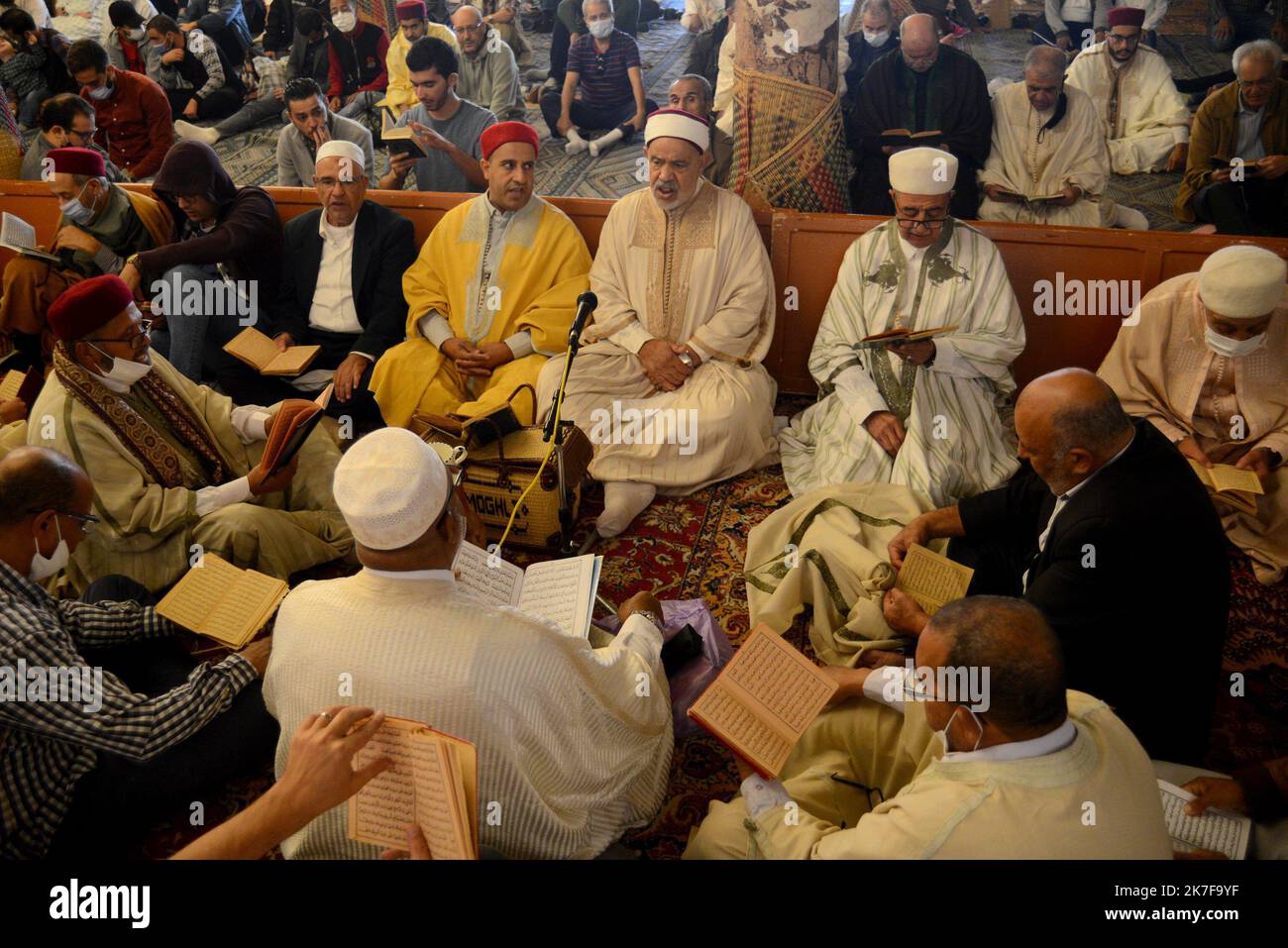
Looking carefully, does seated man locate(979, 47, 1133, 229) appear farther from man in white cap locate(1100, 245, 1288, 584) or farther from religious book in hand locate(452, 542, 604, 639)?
religious book in hand locate(452, 542, 604, 639)

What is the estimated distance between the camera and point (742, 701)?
2686mm

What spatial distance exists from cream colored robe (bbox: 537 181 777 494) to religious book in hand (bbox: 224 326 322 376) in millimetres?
1165

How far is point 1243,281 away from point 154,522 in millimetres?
4296

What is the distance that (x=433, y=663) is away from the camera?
2.33 m

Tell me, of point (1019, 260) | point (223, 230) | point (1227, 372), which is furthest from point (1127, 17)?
point (223, 230)

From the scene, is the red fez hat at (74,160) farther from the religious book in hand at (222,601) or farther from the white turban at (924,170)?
the white turban at (924,170)

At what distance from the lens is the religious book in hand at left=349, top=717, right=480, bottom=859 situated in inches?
81.7

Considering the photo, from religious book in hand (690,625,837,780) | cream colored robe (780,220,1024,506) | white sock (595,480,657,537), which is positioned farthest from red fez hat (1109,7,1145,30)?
religious book in hand (690,625,837,780)

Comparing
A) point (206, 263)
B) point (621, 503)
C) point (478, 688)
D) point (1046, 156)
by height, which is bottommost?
point (621, 503)

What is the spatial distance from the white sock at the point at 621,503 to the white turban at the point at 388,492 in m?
2.12

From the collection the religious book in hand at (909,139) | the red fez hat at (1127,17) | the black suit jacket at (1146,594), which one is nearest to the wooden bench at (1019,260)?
the religious book in hand at (909,139)

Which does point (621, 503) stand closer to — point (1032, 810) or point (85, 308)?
point (85, 308)

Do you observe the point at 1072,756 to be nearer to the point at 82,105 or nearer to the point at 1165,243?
the point at 1165,243

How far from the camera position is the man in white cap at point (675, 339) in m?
4.78
